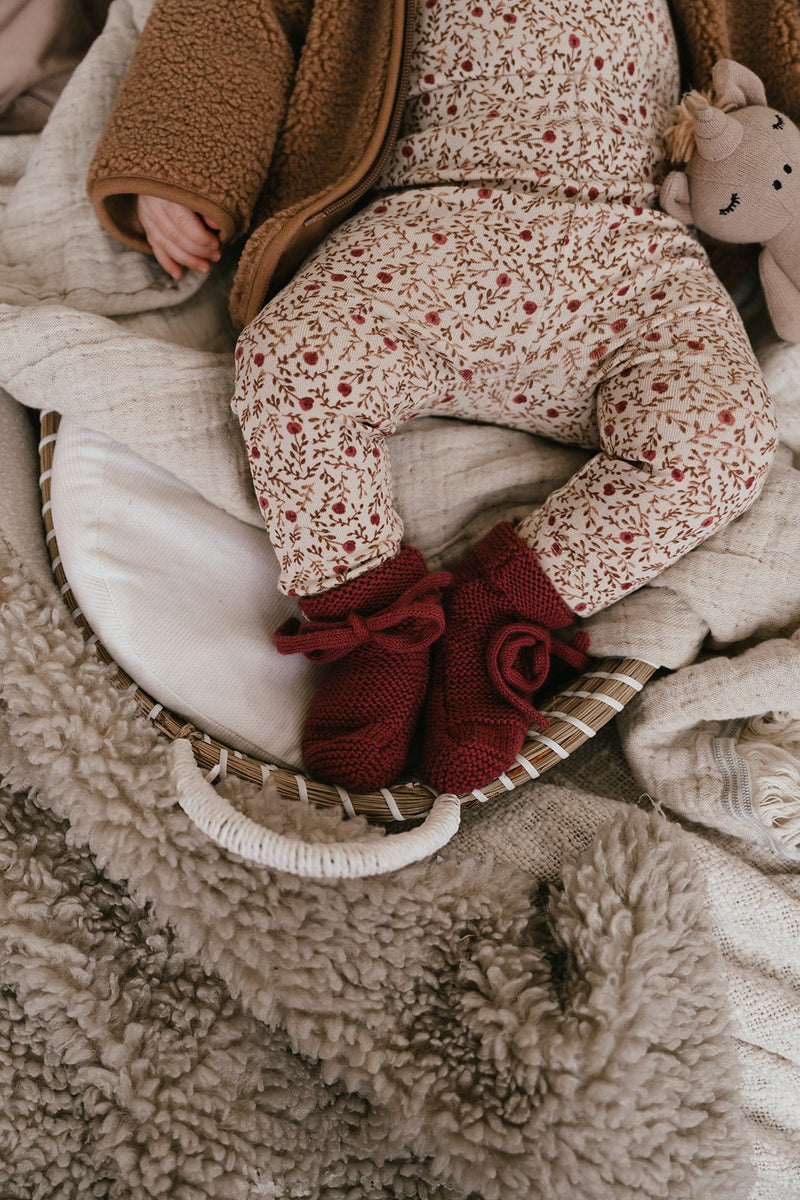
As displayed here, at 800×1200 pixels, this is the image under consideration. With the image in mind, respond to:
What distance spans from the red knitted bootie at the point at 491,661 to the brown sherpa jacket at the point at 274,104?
0.38m

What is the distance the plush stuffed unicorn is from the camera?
0.85 metres

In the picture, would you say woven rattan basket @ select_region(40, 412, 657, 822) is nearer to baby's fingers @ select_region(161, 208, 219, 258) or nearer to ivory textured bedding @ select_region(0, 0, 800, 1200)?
ivory textured bedding @ select_region(0, 0, 800, 1200)

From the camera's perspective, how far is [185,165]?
878 mm

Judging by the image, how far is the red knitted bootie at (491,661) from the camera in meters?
0.77

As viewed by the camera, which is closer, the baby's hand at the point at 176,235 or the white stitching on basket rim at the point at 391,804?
the white stitching on basket rim at the point at 391,804

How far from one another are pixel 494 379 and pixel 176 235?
1.27ft

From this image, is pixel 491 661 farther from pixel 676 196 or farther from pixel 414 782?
pixel 676 196

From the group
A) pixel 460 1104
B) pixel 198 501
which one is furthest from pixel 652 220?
pixel 460 1104

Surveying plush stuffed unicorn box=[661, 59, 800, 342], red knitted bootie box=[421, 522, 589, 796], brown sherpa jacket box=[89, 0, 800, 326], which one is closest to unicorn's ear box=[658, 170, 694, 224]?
plush stuffed unicorn box=[661, 59, 800, 342]

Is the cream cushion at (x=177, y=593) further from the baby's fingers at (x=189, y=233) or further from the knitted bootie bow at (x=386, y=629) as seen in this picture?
the baby's fingers at (x=189, y=233)

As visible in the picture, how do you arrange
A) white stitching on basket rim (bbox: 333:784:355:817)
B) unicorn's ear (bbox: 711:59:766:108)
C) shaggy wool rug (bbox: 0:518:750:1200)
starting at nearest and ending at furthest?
1. shaggy wool rug (bbox: 0:518:750:1200)
2. white stitching on basket rim (bbox: 333:784:355:817)
3. unicorn's ear (bbox: 711:59:766:108)

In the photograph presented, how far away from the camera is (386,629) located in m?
0.81

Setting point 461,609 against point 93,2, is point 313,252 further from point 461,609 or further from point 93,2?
point 93,2

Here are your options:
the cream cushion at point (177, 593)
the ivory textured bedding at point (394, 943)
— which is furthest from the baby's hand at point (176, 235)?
the cream cushion at point (177, 593)
